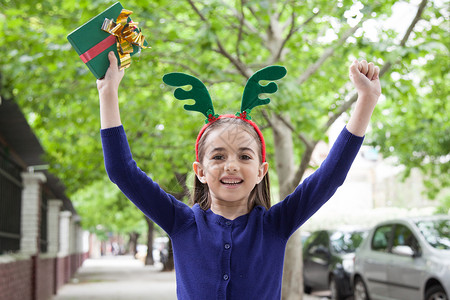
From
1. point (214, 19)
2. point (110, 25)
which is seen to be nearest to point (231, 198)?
point (110, 25)

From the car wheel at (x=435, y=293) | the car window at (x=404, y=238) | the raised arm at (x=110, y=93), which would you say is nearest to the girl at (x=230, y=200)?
the raised arm at (x=110, y=93)

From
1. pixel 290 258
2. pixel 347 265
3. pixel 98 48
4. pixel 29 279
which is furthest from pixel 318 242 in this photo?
pixel 98 48

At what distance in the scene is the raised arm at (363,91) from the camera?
2.17 meters

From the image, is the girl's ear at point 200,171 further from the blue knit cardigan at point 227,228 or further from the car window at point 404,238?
the car window at point 404,238

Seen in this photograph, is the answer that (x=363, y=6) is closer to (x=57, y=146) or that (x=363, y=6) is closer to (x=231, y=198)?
(x=231, y=198)

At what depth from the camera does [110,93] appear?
2123 mm

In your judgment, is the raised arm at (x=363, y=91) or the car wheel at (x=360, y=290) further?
the car wheel at (x=360, y=290)

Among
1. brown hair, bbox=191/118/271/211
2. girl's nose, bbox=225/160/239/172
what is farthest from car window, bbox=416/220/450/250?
girl's nose, bbox=225/160/239/172

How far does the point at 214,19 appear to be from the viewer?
750cm

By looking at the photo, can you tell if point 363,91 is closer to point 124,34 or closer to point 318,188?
point 318,188

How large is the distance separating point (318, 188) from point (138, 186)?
63 centimetres

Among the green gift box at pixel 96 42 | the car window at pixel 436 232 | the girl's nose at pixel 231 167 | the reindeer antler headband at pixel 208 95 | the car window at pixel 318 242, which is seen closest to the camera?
the green gift box at pixel 96 42

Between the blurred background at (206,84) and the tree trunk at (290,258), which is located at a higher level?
the blurred background at (206,84)

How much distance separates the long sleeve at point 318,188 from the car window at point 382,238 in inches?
319
